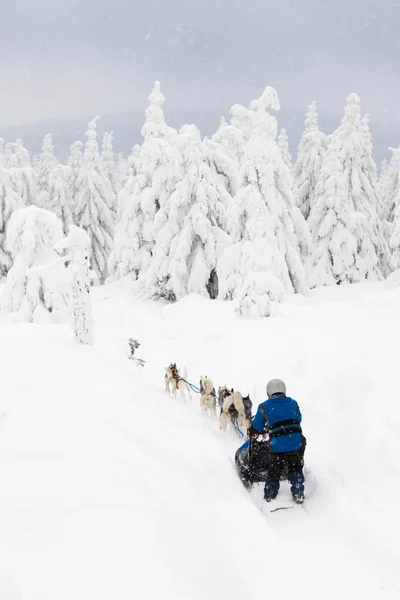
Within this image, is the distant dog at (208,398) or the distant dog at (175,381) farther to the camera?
the distant dog at (175,381)

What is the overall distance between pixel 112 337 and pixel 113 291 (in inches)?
453

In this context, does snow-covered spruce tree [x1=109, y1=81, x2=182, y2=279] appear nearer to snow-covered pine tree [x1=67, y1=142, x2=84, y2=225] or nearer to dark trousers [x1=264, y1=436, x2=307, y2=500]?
snow-covered pine tree [x1=67, y1=142, x2=84, y2=225]

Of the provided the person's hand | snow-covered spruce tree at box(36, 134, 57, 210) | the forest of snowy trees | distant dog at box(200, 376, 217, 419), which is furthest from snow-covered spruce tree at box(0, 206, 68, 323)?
snow-covered spruce tree at box(36, 134, 57, 210)

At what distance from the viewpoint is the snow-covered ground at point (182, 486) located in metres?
2.93

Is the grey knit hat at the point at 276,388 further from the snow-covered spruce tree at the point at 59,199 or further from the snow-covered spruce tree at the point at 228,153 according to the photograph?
the snow-covered spruce tree at the point at 59,199

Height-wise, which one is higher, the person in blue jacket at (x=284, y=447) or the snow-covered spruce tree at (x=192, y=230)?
the snow-covered spruce tree at (x=192, y=230)

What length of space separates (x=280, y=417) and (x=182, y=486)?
5.31 feet

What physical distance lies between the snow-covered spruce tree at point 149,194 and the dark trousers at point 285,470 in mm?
19267

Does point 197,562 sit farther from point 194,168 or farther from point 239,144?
point 239,144

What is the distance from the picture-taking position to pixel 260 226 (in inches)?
671

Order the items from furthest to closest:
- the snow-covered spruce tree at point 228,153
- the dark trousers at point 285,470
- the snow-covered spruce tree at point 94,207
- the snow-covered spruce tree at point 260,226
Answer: the snow-covered spruce tree at point 94,207 < the snow-covered spruce tree at point 228,153 < the snow-covered spruce tree at point 260,226 < the dark trousers at point 285,470

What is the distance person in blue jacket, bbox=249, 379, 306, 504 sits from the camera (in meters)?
5.56

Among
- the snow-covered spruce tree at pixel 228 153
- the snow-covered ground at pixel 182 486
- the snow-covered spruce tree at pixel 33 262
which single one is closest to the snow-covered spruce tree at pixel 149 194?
the snow-covered spruce tree at pixel 228 153

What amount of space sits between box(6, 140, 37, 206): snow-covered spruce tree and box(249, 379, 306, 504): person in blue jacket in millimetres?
32160
